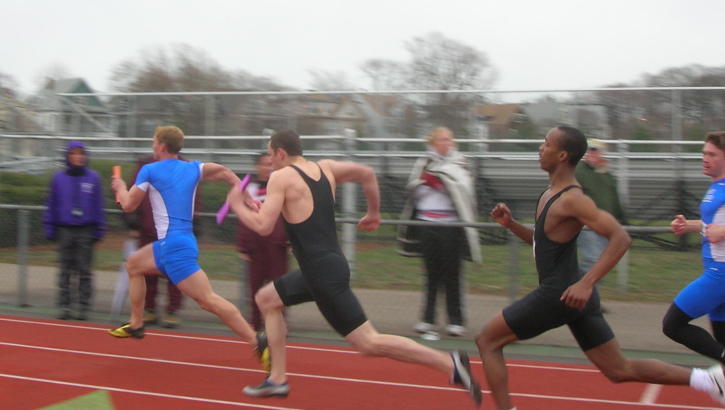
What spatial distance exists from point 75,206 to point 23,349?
6.20ft

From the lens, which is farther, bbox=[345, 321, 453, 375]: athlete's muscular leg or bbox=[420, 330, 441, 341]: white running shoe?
bbox=[420, 330, 441, 341]: white running shoe

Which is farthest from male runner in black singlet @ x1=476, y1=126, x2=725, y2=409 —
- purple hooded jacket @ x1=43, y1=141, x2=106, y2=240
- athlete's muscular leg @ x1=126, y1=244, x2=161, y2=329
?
purple hooded jacket @ x1=43, y1=141, x2=106, y2=240

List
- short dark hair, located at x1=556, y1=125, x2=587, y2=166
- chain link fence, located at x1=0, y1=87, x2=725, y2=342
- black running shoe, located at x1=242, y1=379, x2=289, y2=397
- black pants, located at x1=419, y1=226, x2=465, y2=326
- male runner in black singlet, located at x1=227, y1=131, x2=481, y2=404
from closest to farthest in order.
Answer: short dark hair, located at x1=556, y1=125, x2=587, y2=166 < male runner in black singlet, located at x1=227, y1=131, x2=481, y2=404 < black running shoe, located at x1=242, y1=379, x2=289, y2=397 < black pants, located at x1=419, y1=226, x2=465, y2=326 < chain link fence, located at x1=0, y1=87, x2=725, y2=342

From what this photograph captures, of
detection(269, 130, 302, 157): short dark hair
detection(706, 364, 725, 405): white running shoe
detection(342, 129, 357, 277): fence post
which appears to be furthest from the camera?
detection(342, 129, 357, 277): fence post

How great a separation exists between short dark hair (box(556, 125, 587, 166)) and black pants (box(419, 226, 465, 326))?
3696 mm

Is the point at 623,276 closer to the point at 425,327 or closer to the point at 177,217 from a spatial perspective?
the point at 425,327

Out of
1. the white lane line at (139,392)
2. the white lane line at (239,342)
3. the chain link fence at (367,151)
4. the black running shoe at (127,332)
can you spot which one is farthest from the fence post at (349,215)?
the white lane line at (139,392)

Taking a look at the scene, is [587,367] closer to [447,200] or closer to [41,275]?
[447,200]

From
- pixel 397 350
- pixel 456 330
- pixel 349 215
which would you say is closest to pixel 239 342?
pixel 456 330

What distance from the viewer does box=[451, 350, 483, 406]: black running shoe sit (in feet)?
16.8

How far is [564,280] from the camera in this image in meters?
4.68

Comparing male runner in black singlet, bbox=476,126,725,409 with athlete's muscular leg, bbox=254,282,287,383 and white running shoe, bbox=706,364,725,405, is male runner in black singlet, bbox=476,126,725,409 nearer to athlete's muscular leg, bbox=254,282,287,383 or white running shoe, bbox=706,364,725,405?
white running shoe, bbox=706,364,725,405

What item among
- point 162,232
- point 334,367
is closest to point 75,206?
point 162,232

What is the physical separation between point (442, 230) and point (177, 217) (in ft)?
9.40
